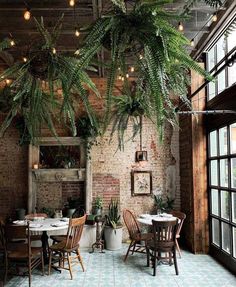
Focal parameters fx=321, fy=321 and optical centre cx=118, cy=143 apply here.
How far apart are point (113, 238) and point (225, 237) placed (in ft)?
7.63

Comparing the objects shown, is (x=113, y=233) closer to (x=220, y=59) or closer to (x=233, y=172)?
(x=233, y=172)

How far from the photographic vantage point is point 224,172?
5727mm

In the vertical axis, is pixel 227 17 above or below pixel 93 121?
above

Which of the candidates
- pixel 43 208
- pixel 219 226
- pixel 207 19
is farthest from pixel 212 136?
pixel 43 208

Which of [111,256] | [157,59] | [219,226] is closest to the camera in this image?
[157,59]

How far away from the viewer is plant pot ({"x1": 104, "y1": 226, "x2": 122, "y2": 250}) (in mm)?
6805

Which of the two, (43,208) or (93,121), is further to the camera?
(43,208)

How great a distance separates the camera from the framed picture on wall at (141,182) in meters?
7.61

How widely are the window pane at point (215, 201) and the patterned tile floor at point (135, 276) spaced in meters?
0.90

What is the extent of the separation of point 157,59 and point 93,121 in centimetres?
72

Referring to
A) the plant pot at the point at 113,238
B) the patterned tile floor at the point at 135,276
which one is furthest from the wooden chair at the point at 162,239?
the plant pot at the point at 113,238

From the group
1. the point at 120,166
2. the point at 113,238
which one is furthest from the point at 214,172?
the point at 113,238

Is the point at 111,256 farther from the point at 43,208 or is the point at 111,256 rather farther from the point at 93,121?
the point at 93,121

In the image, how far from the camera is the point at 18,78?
5.50 feet
